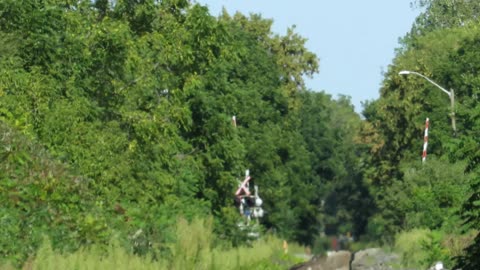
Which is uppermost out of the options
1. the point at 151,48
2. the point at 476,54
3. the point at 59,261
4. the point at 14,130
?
the point at 476,54

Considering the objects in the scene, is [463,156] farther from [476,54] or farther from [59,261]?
[476,54]

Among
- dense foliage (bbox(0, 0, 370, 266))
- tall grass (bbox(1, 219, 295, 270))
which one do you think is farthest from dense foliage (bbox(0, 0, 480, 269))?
tall grass (bbox(1, 219, 295, 270))

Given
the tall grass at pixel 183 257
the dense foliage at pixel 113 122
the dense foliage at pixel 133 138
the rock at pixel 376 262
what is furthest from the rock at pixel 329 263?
the dense foliage at pixel 113 122

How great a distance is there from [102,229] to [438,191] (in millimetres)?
25434

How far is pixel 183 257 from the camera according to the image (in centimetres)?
2895

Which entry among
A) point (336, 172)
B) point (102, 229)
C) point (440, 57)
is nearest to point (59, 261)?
point (102, 229)

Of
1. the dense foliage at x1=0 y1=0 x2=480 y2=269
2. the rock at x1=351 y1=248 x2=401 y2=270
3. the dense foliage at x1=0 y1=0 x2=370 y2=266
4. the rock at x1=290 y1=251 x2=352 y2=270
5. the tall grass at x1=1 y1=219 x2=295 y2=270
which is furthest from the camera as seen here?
the rock at x1=290 y1=251 x2=352 y2=270

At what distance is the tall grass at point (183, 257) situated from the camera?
2098 cm

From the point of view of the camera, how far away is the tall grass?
68.8ft

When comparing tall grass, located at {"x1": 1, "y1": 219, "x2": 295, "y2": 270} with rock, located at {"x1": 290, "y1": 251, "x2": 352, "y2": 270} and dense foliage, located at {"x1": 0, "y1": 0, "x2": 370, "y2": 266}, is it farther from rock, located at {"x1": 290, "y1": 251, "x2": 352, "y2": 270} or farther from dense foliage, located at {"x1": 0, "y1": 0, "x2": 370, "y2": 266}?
rock, located at {"x1": 290, "y1": 251, "x2": 352, "y2": 270}

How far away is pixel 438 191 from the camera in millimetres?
48312

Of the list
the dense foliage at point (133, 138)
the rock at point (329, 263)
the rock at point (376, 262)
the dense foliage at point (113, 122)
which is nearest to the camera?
the dense foliage at point (133, 138)

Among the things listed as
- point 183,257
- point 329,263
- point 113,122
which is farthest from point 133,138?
point 329,263

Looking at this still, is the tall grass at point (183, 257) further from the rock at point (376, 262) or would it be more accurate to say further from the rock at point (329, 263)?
the rock at point (376, 262)
